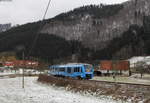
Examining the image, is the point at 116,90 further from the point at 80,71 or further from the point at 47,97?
the point at 80,71

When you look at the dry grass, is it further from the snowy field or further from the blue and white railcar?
the blue and white railcar

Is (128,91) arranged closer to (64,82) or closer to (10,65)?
(64,82)

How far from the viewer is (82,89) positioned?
30109 millimetres

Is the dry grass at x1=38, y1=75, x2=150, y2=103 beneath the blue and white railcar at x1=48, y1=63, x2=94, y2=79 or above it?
beneath

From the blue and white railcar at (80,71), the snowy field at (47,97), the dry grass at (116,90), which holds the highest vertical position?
the blue and white railcar at (80,71)

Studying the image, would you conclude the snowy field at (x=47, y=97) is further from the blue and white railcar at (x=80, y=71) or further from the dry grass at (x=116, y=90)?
the blue and white railcar at (x=80, y=71)

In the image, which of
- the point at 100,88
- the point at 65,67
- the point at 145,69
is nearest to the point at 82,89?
the point at 100,88

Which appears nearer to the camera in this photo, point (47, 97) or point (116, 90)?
point (116, 90)

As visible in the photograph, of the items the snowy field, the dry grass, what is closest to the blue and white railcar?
the dry grass

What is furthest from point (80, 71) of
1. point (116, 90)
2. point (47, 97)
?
point (116, 90)

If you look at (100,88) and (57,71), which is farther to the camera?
(57,71)

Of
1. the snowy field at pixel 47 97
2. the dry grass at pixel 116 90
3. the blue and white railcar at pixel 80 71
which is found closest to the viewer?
the dry grass at pixel 116 90

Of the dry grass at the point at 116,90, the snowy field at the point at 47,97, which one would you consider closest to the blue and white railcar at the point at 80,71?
the dry grass at the point at 116,90

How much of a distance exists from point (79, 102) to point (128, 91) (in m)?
4.50
